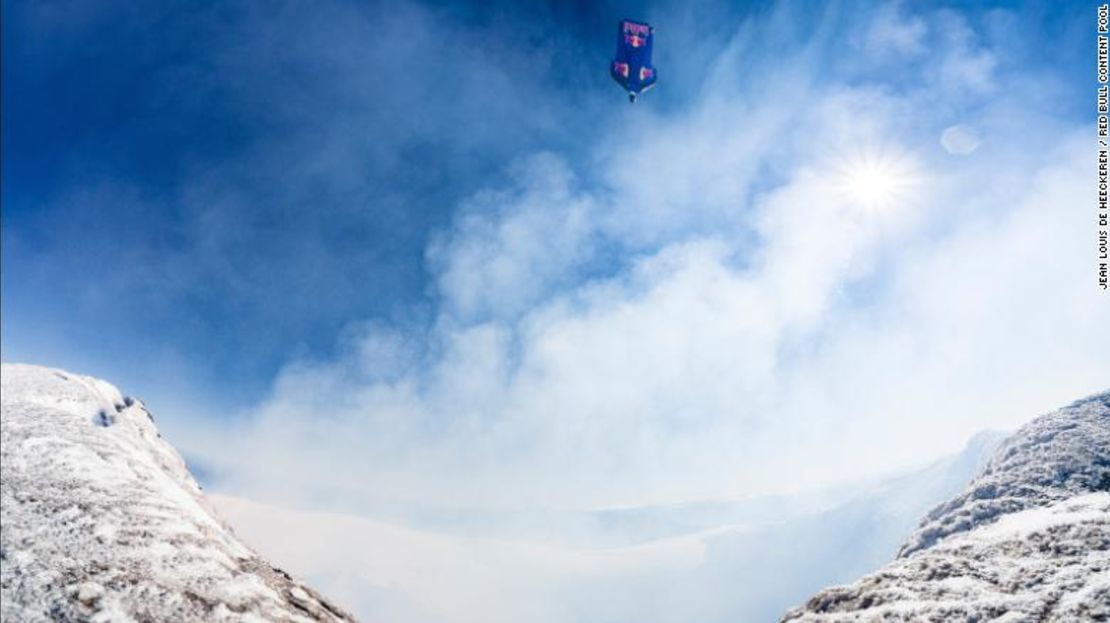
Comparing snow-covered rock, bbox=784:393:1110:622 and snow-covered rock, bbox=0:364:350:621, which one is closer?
snow-covered rock, bbox=0:364:350:621

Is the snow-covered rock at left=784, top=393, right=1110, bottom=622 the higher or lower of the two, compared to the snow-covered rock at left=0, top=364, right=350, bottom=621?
lower

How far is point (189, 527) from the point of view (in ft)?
120

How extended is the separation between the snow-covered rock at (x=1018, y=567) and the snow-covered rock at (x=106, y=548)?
41.7 m

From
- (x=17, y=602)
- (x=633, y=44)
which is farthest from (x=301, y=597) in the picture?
(x=633, y=44)

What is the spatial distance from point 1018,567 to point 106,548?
6088 centimetres

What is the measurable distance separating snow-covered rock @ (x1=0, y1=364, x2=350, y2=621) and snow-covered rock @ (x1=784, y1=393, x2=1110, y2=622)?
1643 inches

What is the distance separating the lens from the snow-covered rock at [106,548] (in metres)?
23.5

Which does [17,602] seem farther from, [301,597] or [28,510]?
[301,597]

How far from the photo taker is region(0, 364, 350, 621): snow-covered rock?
77.0ft

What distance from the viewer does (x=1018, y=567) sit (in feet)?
130

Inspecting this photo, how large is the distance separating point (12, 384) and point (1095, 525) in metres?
103

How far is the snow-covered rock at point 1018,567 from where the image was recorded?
33.7 metres

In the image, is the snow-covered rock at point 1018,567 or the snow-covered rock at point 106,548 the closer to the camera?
the snow-covered rock at point 106,548

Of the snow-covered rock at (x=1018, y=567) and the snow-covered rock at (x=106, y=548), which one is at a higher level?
the snow-covered rock at (x=106, y=548)
